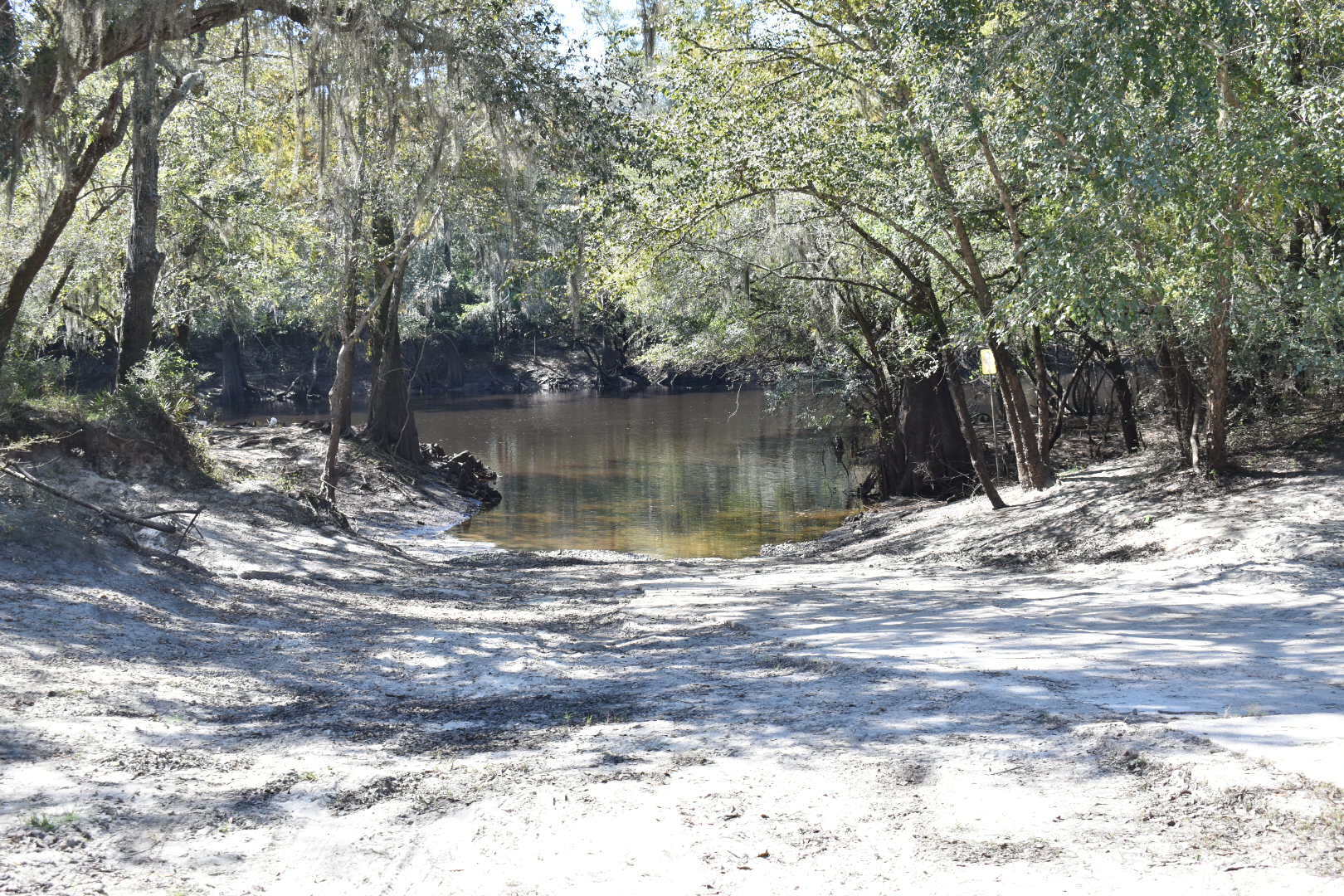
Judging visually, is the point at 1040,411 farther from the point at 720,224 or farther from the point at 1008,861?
the point at 1008,861

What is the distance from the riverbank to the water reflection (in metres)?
7.76

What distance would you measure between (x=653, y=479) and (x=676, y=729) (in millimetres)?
19576

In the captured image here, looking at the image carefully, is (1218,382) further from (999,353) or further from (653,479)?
(653,479)

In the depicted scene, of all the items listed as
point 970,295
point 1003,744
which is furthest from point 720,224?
point 1003,744

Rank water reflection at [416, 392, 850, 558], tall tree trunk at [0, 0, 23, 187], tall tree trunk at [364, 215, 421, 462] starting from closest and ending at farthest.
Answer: tall tree trunk at [0, 0, 23, 187]
water reflection at [416, 392, 850, 558]
tall tree trunk at [364, 215, 421, 462]

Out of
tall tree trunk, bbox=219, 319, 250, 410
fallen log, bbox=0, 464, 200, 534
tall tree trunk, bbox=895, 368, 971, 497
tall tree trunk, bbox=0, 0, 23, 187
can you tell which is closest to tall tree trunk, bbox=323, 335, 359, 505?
fallen log, bbox=0, 464, 200, 534

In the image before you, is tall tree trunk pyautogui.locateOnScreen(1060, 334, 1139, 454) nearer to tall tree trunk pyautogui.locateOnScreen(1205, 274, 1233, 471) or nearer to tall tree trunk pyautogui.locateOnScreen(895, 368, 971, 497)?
tall tree trunk pyautogui.locateOnScreen(895, 368, 971, 497)

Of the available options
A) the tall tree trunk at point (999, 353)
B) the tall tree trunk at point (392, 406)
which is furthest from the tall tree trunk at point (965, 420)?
the tall tree trunk at point (392, 406)

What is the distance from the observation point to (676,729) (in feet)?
16.0

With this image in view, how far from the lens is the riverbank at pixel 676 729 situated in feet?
11.1

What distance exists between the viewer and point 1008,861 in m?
3.35

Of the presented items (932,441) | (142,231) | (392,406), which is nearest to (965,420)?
(932,441)

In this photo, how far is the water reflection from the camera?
17.7 meters

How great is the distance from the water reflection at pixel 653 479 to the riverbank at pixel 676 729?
776 centimetres
